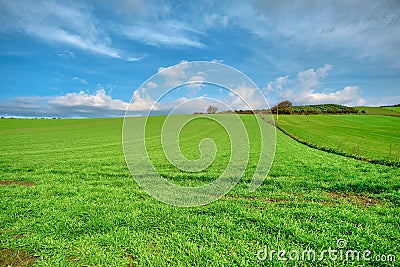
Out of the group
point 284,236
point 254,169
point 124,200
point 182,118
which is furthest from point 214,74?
point 254,169

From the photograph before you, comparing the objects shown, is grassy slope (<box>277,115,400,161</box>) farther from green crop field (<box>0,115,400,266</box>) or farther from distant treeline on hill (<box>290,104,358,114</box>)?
distant treeline on hill (<box>290,104,358,114</box>)

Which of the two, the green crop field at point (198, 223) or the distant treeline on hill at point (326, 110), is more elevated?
the distant treeline on hill at point (326, 110)

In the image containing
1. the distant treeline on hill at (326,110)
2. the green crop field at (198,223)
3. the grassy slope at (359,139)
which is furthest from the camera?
the distant treeline on hill at (326,110)

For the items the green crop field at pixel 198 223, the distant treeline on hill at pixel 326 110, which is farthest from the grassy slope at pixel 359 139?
the distant treeline on hill at pixel 326 110

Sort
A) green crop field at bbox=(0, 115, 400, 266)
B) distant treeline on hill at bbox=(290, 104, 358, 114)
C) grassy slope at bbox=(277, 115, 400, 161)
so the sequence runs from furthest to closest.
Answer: distant treeline on hill at bbox=(290, 104, 358, 114) → grassy slope at bbox=(277, 115, 400, 161) → green crop field at bbox=(0, 115, 400, 266)

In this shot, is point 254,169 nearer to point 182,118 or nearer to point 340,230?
point 182,118

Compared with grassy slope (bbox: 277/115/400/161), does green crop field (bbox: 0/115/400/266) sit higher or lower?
lower

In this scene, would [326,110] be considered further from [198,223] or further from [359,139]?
[198,223]

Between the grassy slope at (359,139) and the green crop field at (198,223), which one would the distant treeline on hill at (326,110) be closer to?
the grassy slope at (359,139)

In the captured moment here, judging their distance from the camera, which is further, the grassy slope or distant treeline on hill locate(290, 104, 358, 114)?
distant treeline on hill locate(290, 104, 358, 114)

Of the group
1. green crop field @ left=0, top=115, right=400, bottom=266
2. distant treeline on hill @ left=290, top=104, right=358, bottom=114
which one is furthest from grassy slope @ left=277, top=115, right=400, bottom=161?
distant treeline on hill @ left=290, top=104, right=358, bottom=114

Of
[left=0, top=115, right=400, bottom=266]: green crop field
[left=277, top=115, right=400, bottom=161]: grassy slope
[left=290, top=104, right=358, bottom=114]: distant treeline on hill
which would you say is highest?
[left=290, top=104, right=358, bottom=114]: distant treeline on hill

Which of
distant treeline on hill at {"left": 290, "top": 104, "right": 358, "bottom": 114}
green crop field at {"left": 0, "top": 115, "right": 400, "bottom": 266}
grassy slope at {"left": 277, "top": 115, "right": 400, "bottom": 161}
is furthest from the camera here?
distant treeline on hill at {"left": 290, "top": 104, "right": 358, "bottom": 114}

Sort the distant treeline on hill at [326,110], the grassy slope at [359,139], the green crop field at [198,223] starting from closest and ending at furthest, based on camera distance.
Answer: the green crop field at [198,223] → the grassy slope at [359,139] → the distant treeline on hill at [326,110]
